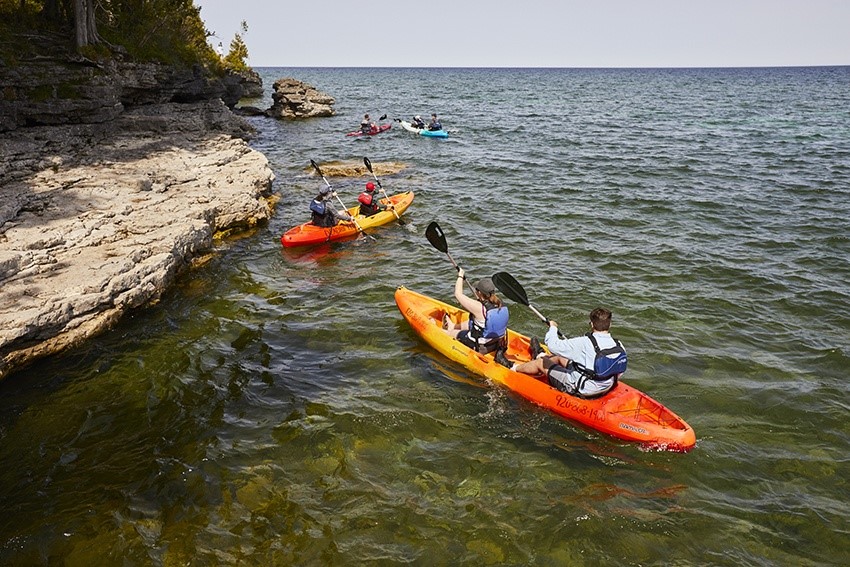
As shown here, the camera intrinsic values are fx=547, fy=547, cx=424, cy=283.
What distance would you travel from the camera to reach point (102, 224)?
1080 cm

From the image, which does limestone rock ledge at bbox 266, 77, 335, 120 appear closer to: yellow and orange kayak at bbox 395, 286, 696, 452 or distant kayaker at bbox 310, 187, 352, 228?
distant kayaker at bbox 310, 187, 352, 228

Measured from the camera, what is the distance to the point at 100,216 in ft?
36.4

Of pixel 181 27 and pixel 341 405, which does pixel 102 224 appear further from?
pixel 181 27

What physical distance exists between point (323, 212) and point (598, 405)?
30.2 feet

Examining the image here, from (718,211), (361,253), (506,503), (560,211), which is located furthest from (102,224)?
(718,211)

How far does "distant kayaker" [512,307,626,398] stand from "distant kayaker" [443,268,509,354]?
3.22 ft

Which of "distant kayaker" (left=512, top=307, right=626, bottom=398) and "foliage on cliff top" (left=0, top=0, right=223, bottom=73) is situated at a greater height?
"foliage on cliff top" (left=0, top=0, right=223, bottom=73)

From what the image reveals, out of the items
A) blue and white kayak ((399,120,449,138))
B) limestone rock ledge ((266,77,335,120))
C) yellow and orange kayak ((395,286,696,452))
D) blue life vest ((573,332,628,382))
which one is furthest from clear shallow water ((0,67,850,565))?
limestone rock ledge ((266,77,335,120))

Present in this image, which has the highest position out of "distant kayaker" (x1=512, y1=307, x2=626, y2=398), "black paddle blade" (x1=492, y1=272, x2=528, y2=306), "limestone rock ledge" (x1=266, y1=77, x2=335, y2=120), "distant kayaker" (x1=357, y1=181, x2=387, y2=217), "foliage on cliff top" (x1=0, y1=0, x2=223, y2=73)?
"foliage on cliff top" (x1=0, y1=0, x2=223, y2=73)

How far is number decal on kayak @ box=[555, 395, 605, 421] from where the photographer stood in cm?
746

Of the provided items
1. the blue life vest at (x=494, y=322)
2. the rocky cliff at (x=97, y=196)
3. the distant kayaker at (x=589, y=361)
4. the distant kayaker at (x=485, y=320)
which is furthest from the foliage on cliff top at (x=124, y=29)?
the distant kayaker at (x=589, y=361)

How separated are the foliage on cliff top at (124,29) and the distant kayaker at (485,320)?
1616cm

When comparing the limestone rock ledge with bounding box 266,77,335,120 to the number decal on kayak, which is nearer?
the number decal on kayak

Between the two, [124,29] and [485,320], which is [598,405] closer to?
[485,320]
